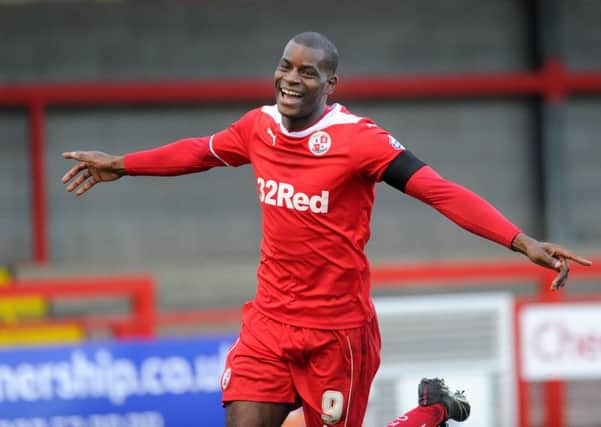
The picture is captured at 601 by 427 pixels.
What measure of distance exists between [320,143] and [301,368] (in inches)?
37.9

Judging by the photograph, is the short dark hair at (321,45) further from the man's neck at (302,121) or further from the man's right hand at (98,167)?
the man's right hand at (98,167)

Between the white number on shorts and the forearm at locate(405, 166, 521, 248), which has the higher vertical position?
the forearm at locate(405, 166, 521, 248)

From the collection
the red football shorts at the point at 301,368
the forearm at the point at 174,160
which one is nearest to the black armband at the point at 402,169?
the red football shorts at the point at 301,368

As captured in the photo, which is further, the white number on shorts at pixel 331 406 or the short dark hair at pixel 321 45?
the white number on shorts at pixel 331 406

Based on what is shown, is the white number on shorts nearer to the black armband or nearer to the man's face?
the black armband

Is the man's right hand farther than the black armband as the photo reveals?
Yes

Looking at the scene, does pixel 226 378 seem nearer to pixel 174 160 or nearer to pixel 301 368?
pixel 301 368

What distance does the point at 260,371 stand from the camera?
18.3 feet

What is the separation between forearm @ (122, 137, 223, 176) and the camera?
233 inches

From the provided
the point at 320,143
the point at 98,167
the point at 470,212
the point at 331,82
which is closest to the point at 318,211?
the point at 320,143

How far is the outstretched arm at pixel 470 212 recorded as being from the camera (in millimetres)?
5035

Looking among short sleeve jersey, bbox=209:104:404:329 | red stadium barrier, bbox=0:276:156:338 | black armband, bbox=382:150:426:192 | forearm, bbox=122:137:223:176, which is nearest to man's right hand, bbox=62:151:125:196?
forearm, bbox=122:137:223:176

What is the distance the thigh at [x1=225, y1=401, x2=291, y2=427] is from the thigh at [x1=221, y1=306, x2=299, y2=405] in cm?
2

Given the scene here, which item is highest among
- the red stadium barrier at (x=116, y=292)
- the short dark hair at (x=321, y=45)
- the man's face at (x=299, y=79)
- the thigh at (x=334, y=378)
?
the short dark hair at (x=321, y=45)
